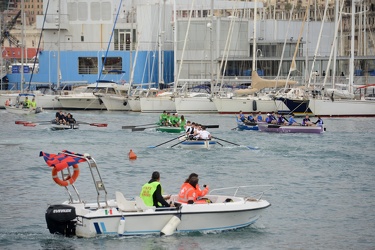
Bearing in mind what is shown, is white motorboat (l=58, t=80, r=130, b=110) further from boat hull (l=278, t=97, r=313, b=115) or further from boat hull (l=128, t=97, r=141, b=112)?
boat hull (l=278, t=97, r=313, b=115)

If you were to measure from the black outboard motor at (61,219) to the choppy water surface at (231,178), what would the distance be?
1.33ft

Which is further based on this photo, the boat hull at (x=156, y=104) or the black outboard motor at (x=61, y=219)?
the boat hull at (x=156, y=104)

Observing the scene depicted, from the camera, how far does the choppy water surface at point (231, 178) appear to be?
112 feet

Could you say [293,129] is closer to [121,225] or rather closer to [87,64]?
[121,225]

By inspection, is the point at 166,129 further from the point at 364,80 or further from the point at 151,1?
the point at 151,1

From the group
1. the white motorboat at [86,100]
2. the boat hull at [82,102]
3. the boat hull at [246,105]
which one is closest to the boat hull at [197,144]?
the boat hull at [246,105]

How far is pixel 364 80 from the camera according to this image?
11356cm

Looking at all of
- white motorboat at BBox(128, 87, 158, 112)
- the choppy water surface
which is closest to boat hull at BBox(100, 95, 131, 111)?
white motorboat at BBox(128, 87, 158, 112)

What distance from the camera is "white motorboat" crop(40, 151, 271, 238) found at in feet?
107

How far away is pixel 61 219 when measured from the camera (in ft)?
106

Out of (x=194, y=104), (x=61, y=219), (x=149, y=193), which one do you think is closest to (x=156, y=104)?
(x=194, y=104)

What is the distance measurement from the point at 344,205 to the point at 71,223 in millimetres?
13267

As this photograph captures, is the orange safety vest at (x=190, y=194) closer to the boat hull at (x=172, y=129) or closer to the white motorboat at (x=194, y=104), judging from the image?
the boat hull at (x=172, y=129)

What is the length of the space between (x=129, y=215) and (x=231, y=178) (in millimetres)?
17595
